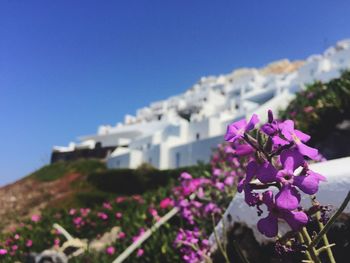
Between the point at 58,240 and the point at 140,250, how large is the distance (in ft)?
9.45

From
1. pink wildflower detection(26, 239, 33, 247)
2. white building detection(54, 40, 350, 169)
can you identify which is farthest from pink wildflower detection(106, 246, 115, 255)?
white building detection(54, 40, 350, 169)

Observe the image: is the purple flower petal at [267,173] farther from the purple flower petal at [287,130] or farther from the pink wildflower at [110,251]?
the pink wildflower at [110,251]

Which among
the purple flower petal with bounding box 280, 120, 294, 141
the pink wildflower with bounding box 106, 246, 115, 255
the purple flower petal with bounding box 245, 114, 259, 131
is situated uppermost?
the purple flower petal with bounding box 245, 114, 259, 131

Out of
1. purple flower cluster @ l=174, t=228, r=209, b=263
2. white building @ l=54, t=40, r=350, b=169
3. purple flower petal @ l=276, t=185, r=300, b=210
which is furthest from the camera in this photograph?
white building @ l=54, t=40, r=350, b=169

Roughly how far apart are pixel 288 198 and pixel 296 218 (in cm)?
6

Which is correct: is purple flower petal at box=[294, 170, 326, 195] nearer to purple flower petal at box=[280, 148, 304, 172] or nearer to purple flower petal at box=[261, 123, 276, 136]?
purple flower petal at box=[280, 148, 304, 172]

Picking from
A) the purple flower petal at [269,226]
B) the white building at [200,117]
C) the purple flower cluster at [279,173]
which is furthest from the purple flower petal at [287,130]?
the white building at [200,117]

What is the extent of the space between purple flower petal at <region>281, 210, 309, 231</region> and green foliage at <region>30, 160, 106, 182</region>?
119 ft

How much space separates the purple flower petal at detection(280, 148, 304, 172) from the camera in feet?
3.66

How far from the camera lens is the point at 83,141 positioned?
2623 inches

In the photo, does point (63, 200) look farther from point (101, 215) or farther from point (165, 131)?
point (165, 131)

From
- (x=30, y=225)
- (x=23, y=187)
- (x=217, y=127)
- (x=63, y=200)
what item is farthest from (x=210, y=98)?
(x=30, y=225)

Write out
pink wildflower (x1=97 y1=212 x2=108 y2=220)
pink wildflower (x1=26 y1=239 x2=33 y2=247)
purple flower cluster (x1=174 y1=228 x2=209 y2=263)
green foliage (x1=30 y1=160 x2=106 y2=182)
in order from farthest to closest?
green foliage (x1=30 y1=160 x2=106 y2=182), pink wildflower (x1=97 y1=212 x2=108 y2=220), pink wildflower (x1=26 y1=239 x2=33 y2=247), purple flower cluster (x1=174 y1=228 x2=209 y2=263)

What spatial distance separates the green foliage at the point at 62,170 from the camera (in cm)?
3709
